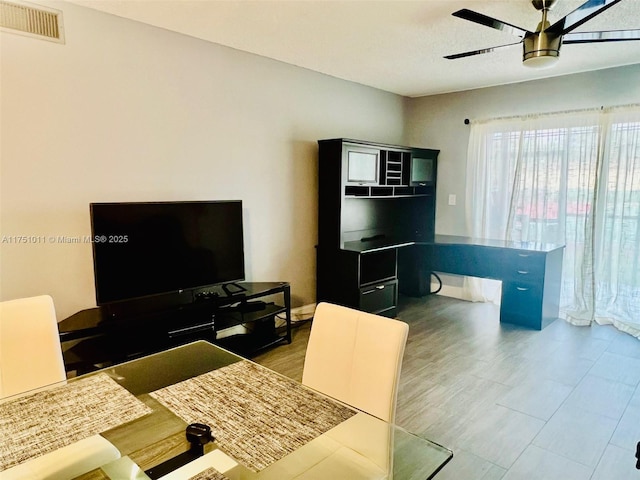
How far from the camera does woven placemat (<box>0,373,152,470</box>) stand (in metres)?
1.25

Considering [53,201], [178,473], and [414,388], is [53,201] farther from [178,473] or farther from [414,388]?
[414,388]

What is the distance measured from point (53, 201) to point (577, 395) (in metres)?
3.72

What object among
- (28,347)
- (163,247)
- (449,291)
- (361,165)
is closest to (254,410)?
(28,347)

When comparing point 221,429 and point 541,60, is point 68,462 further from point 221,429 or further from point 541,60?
point 541,60

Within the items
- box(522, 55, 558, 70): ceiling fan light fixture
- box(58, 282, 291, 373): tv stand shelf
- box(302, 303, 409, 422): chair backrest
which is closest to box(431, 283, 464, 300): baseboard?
box(58, 282, 291, 373): tv stand shelf

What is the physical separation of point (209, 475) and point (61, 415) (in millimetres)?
622

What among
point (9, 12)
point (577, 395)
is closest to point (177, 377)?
point (9, 12)

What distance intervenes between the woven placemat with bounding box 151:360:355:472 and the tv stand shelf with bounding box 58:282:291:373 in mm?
1261

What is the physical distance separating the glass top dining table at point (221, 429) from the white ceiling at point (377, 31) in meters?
2.28

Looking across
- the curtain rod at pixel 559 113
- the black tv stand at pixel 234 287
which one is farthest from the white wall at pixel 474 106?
the black tv stand at pixel 234 287

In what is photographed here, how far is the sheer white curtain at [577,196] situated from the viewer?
3.99 m

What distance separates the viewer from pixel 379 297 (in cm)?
429

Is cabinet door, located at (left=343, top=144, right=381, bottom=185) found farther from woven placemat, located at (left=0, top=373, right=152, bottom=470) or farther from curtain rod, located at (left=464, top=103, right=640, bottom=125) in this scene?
woven placemat, located at (left=0, top=373, right=152, bottom=470)

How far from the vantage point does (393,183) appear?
A: 4.73 meters
